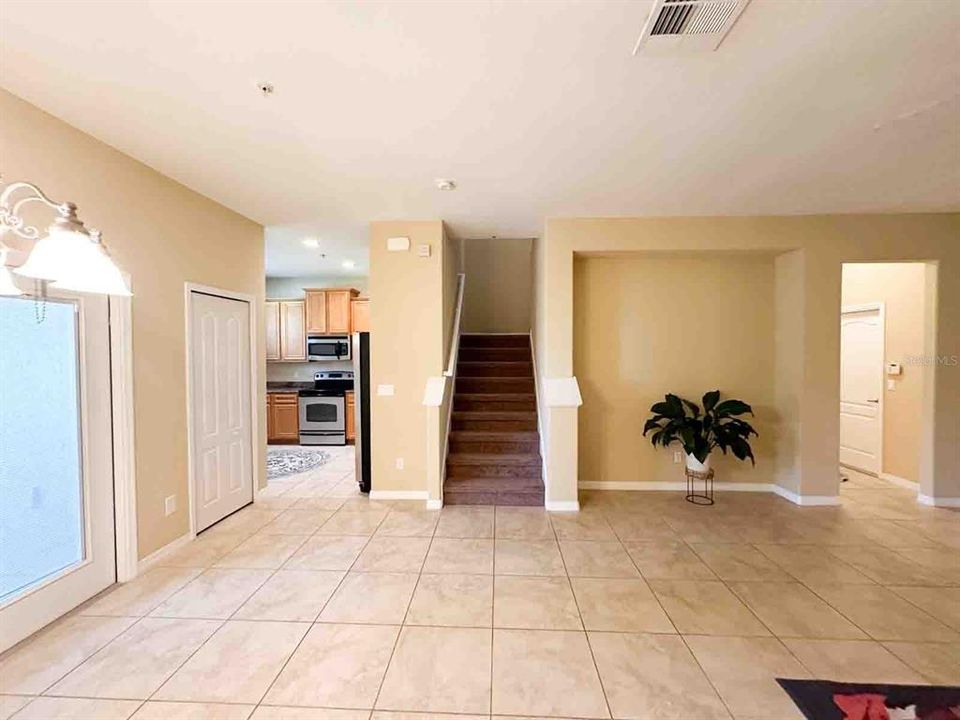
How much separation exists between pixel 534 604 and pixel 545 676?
57cm

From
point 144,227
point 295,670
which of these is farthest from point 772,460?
point 144,227

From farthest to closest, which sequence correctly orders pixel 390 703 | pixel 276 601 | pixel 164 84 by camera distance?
pixel 276 601, pixel 164 84, pixel 390 703

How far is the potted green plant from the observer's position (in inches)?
161

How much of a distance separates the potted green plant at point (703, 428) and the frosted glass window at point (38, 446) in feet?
14.6

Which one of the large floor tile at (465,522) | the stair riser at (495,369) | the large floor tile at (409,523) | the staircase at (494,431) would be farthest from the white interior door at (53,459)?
→ the stair riser at (495,369)

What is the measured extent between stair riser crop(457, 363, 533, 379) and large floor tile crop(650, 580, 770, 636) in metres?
3.27

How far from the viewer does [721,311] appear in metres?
4.67

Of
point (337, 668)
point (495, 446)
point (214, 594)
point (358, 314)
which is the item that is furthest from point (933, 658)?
point (358, 314)

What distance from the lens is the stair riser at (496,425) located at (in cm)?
498

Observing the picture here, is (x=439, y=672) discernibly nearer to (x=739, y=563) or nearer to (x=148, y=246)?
(x=739, y=563)

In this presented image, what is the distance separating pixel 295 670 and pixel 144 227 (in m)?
2.95

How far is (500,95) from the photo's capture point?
2174mm

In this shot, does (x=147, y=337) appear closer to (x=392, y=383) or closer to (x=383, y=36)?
(x=392, y=383)

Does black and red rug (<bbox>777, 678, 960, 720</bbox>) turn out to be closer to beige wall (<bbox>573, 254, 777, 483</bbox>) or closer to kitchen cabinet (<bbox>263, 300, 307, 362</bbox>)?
beige wall (<bbox>573, 254, 777, 483</bbox>)
